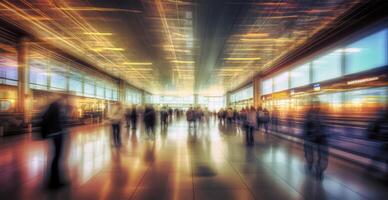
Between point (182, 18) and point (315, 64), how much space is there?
9645 mm

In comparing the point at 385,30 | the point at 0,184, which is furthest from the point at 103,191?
the point at 385,30

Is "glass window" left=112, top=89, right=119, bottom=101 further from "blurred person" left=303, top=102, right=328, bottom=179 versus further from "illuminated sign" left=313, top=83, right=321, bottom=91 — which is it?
"blurred person" left=303, top=102, right=328, bottom=179

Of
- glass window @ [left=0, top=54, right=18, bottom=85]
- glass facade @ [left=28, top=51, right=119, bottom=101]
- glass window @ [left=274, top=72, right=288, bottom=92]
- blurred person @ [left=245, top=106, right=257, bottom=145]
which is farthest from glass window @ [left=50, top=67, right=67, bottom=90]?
glass window @ [left=274, top=72, right=288, bottom=92]

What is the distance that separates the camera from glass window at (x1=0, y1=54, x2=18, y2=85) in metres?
13.9

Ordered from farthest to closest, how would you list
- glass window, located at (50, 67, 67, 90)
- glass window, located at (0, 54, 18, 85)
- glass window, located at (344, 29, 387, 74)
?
glass window, located at (50, 67, 67, 90)
glass window, located at (0, 54, 18, 85)
glass window, located at (344, 29, 387, 74)

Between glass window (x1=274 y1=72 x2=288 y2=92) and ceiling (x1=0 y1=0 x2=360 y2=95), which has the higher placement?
ceiling (x1=0 y1=0 x2=360 y2=95)

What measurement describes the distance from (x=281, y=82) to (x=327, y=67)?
7.14 metres

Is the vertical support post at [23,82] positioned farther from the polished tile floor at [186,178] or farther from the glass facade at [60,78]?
the polished tile floor at [186,178]

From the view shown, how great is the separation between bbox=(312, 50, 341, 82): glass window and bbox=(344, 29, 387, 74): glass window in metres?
0.76

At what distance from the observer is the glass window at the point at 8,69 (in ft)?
45.7

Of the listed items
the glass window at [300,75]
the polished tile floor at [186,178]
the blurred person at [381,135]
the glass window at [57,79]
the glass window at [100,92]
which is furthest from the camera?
the glass window at [100,92]

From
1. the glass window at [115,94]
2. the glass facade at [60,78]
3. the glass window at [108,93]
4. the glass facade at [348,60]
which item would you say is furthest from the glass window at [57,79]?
the glass facade at [348,60]

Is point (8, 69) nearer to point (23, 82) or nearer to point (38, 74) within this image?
point (23, 82)

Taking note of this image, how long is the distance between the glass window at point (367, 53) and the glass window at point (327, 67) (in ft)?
2.50
